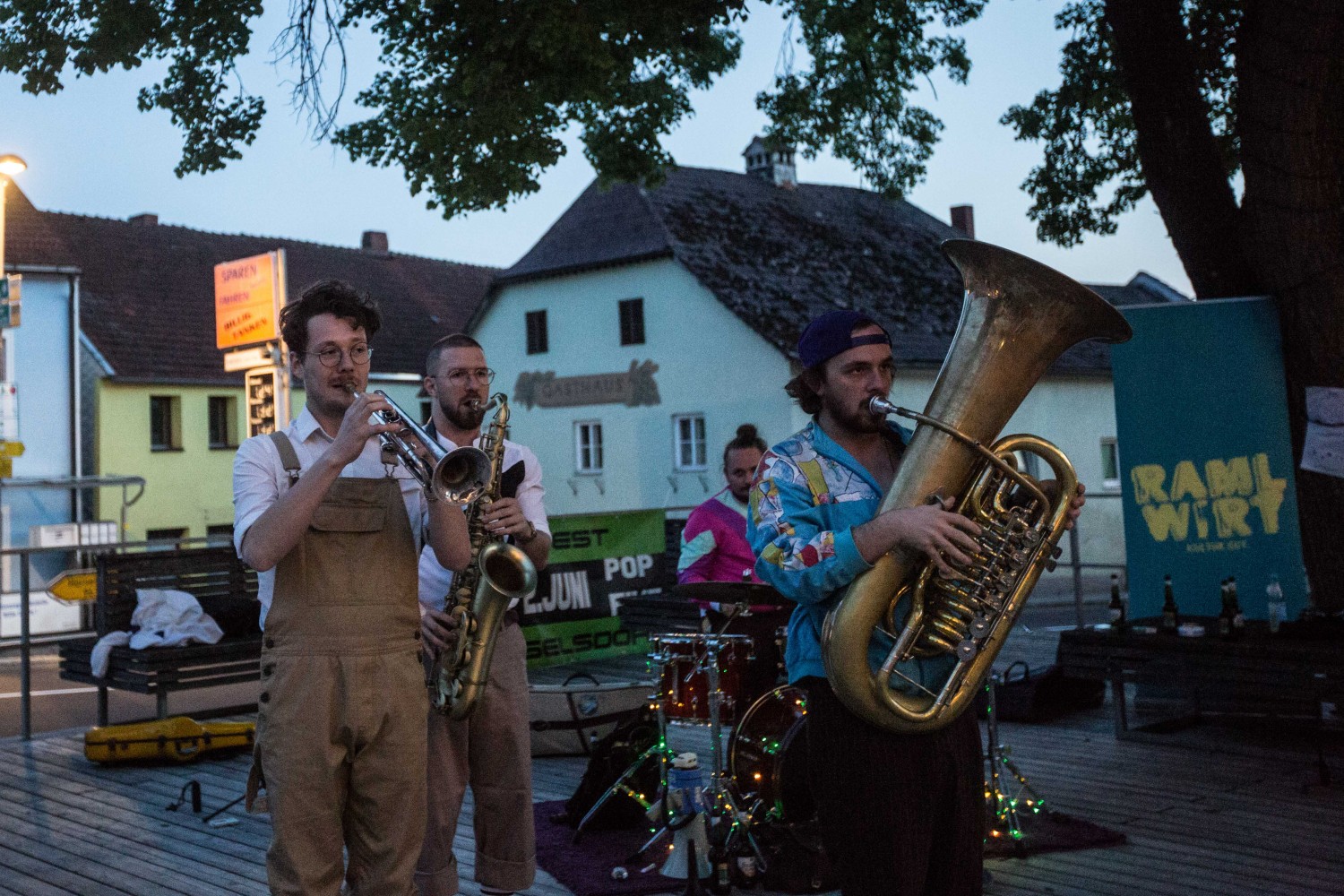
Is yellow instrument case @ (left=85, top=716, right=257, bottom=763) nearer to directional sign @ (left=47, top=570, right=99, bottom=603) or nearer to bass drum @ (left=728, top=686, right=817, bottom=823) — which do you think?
directional sign @ (left=47, top=570, right=99, bottom=603)

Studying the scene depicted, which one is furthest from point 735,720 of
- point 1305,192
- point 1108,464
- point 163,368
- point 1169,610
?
point 163,368

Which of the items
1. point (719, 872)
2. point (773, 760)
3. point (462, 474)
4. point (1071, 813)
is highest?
point (462, 474)

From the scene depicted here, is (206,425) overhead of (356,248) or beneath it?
beneath

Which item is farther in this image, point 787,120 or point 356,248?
point 356,248

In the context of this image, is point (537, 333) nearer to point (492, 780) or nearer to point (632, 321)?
point (632, 321)

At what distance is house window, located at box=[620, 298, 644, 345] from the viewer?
90.6 ft

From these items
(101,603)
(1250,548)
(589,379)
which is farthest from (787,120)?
(589,379)

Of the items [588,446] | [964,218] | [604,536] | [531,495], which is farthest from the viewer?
[964,218]

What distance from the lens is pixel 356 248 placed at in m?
37.4

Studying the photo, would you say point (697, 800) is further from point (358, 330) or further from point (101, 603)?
point (101, 603)

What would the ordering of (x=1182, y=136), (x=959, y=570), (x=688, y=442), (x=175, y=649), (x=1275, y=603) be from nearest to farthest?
(x=959, y=570), (x=1275, y=603), (x=1182, y=136), (x=175, y=649), (x=688, y=442)

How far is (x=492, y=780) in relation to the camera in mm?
4141

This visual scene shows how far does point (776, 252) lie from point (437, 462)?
2478 centimetres

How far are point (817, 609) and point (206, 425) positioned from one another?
2760 cm
